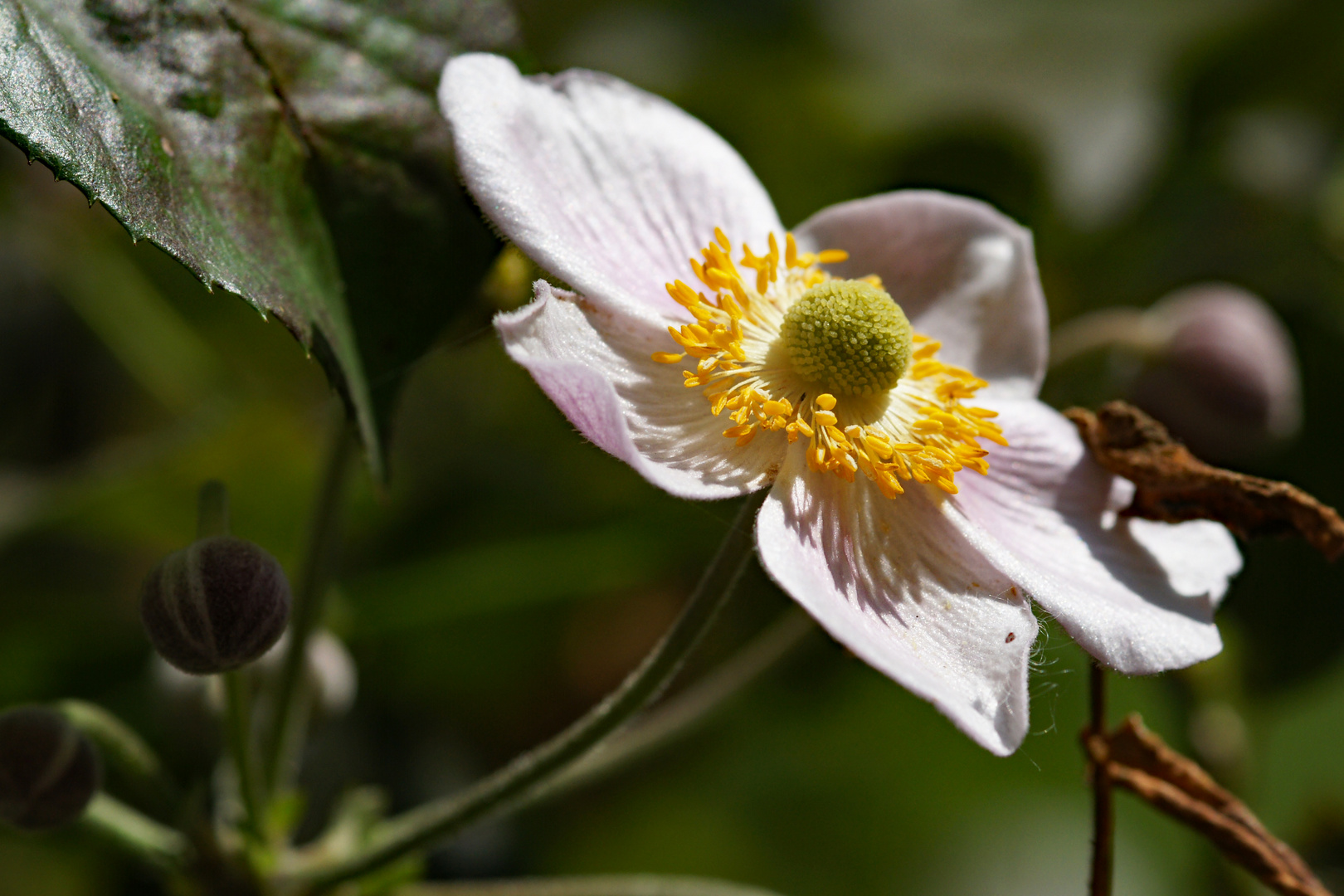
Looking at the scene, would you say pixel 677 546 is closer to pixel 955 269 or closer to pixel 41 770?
pixel 955 269

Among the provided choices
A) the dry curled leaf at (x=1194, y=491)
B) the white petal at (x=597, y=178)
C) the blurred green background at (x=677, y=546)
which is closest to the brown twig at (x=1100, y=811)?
the dry curled leaf at (x=1194, y=491)

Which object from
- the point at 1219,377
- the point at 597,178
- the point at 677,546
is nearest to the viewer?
the point at 597,178

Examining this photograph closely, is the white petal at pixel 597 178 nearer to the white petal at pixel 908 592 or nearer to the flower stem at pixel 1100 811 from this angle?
the white petal at pixel 908 592

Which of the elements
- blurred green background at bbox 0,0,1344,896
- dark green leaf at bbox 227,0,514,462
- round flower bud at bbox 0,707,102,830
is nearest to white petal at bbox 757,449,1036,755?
dark green leaf at bbox 227,0,514,462

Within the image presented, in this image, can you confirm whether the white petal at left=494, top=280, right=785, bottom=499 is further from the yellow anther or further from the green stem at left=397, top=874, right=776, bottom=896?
the green stem at left=397, top=874, right=776, bottom=896

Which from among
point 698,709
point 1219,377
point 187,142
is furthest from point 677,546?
point 187,142
